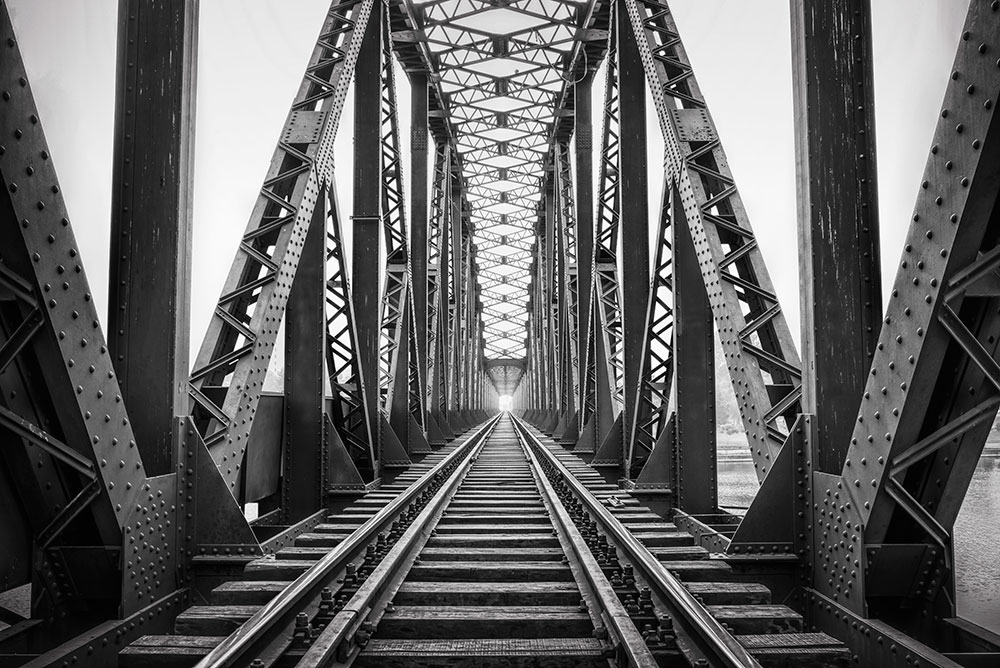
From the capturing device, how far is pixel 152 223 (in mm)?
4742

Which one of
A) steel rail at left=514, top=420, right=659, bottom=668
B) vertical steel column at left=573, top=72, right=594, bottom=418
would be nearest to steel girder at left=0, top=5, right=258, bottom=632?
steel rail at left=514, top=420, right=659, bottom=668

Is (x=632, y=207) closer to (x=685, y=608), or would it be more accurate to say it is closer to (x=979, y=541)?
(x=685, y=608)

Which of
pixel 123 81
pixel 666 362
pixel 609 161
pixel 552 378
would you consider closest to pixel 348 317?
pixel 666 362

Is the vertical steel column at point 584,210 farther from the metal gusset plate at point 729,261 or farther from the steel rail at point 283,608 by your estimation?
the steel rail at point 283,608

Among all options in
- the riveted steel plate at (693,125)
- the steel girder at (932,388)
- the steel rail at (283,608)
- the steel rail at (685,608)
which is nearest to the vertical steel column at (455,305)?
the riveted steel plate at (693,125)

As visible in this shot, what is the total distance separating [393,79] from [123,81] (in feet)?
30.6

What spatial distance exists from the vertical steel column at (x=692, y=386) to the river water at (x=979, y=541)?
3.47ft

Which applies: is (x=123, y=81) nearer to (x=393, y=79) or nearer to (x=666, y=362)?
(x=666, y=362)

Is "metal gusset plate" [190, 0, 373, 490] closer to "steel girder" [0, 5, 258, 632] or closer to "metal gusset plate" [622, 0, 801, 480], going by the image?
"steel girder" [0, 5, 258, 632]

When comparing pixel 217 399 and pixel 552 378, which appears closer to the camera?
pixel 217 399

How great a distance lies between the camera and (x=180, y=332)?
478 cm

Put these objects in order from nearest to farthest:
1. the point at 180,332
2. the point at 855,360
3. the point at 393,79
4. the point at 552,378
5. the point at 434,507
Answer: the point at 855,360 → the point at 180,332 → the point at 434,507 → the point at 393,79 → the point at 552,378

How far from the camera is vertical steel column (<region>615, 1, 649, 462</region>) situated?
33.6ft

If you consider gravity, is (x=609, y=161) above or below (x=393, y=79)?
below
